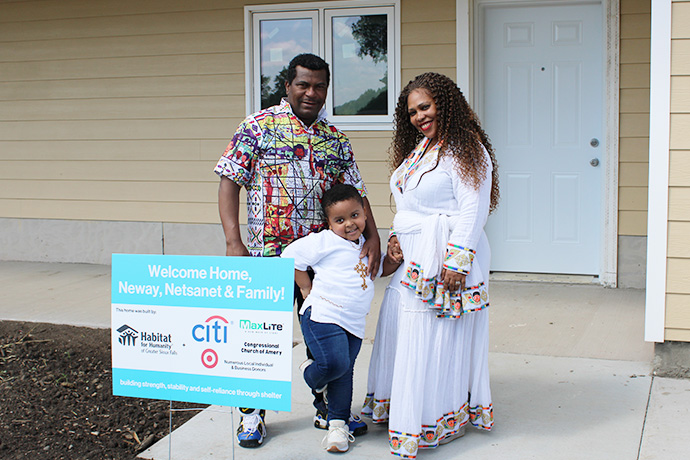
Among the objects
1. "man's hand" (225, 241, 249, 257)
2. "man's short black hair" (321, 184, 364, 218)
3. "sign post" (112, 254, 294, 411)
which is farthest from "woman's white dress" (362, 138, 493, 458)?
"man's hand" (225, 241, 249, 257)

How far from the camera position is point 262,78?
7062 mm

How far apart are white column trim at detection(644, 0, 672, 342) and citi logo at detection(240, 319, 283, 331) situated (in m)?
2.19

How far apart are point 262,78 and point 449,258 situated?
440cm

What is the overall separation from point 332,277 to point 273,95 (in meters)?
4.20

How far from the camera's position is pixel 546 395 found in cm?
391

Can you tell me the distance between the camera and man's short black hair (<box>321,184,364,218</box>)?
3.16 metres

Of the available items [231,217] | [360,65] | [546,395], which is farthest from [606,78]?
[231,217]

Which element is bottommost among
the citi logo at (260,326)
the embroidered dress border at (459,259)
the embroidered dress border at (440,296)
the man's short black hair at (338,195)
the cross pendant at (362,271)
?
the citi logo at (260,326)

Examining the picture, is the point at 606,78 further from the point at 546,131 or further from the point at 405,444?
the point at 405,444

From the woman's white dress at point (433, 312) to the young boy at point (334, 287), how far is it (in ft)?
Result: 0.65

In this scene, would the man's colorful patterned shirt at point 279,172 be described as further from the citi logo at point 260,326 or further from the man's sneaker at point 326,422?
the man's sneaker at point 326,422

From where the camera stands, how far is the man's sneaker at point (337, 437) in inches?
127

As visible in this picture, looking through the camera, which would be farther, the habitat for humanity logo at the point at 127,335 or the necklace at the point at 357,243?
the necklace at the point at 357,243

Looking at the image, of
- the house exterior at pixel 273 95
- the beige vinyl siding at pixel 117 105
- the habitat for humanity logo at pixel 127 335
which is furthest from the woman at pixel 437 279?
the beige vinyl siding at pixel 117 105
